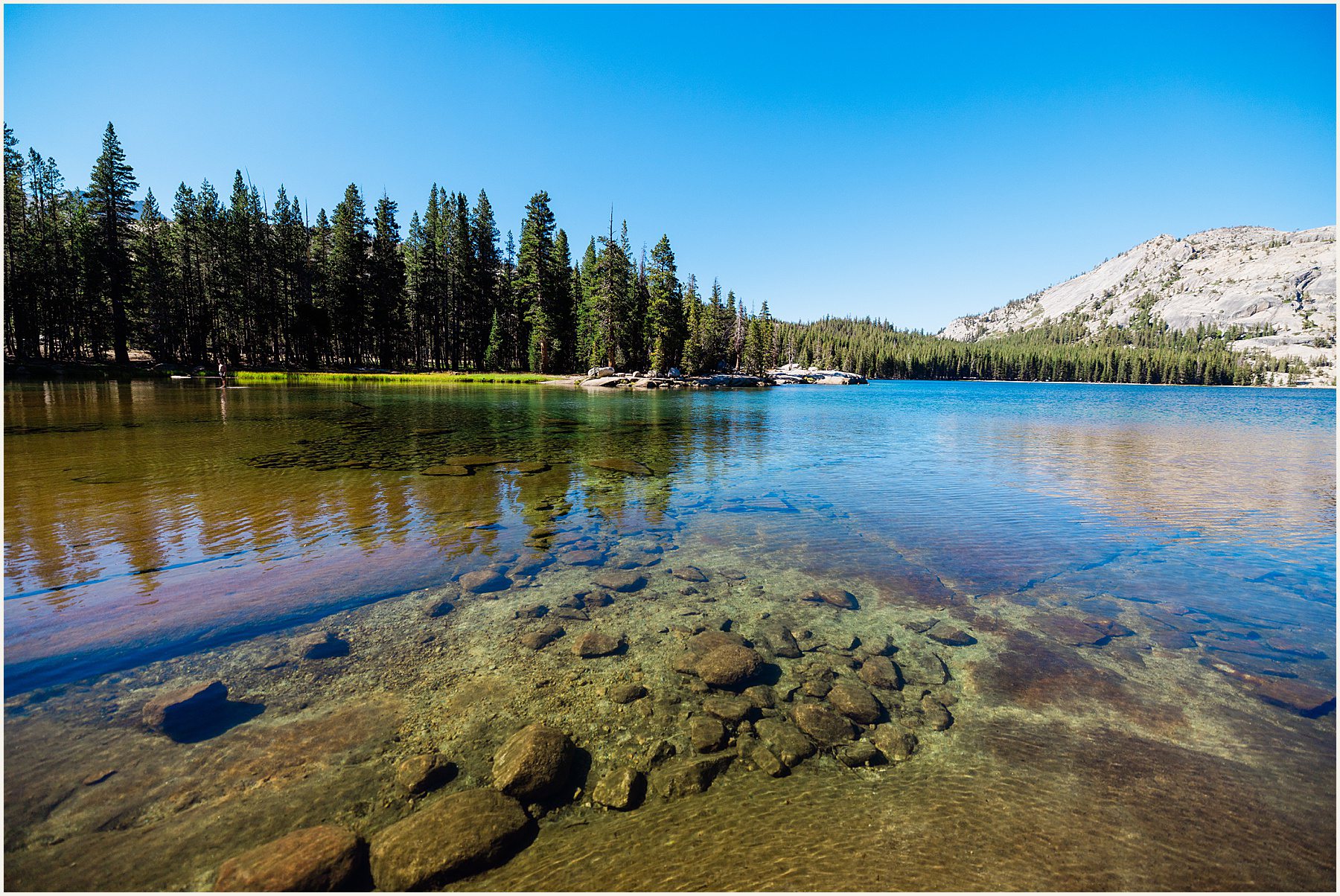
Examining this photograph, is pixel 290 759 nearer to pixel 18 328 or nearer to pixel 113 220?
pixel 113 220

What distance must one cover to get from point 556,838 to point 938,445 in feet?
89.2

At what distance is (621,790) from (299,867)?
223 cm

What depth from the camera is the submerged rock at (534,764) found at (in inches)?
169

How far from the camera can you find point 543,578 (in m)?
8.73

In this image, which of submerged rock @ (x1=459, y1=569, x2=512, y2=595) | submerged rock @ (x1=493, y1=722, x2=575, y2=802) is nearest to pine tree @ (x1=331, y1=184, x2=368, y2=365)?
submerged rock @ (x1=459, y1=569, x2=512, y2=595)

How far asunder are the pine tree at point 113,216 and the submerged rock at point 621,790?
77320 millimetres

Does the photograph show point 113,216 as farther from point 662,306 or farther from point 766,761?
point 766,761

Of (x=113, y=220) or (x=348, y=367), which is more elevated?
(x=113, y=220)

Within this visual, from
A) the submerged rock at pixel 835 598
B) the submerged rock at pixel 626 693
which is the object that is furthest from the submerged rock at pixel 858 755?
the submerged rock at pixel 835 598

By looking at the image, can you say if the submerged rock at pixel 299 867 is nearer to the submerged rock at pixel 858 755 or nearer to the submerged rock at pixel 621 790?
the submerged rock at pixel 621 790

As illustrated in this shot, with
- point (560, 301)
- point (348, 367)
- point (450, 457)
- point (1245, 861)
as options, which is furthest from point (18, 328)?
point (1245, 861)

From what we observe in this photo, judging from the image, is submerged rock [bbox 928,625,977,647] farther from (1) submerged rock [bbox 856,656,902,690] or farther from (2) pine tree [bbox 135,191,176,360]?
(2) pine tree [bbox 135,191,176,360]

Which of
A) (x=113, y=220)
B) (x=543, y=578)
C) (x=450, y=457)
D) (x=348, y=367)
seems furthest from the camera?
(x=348, y=367)

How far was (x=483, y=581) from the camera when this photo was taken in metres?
8.42
